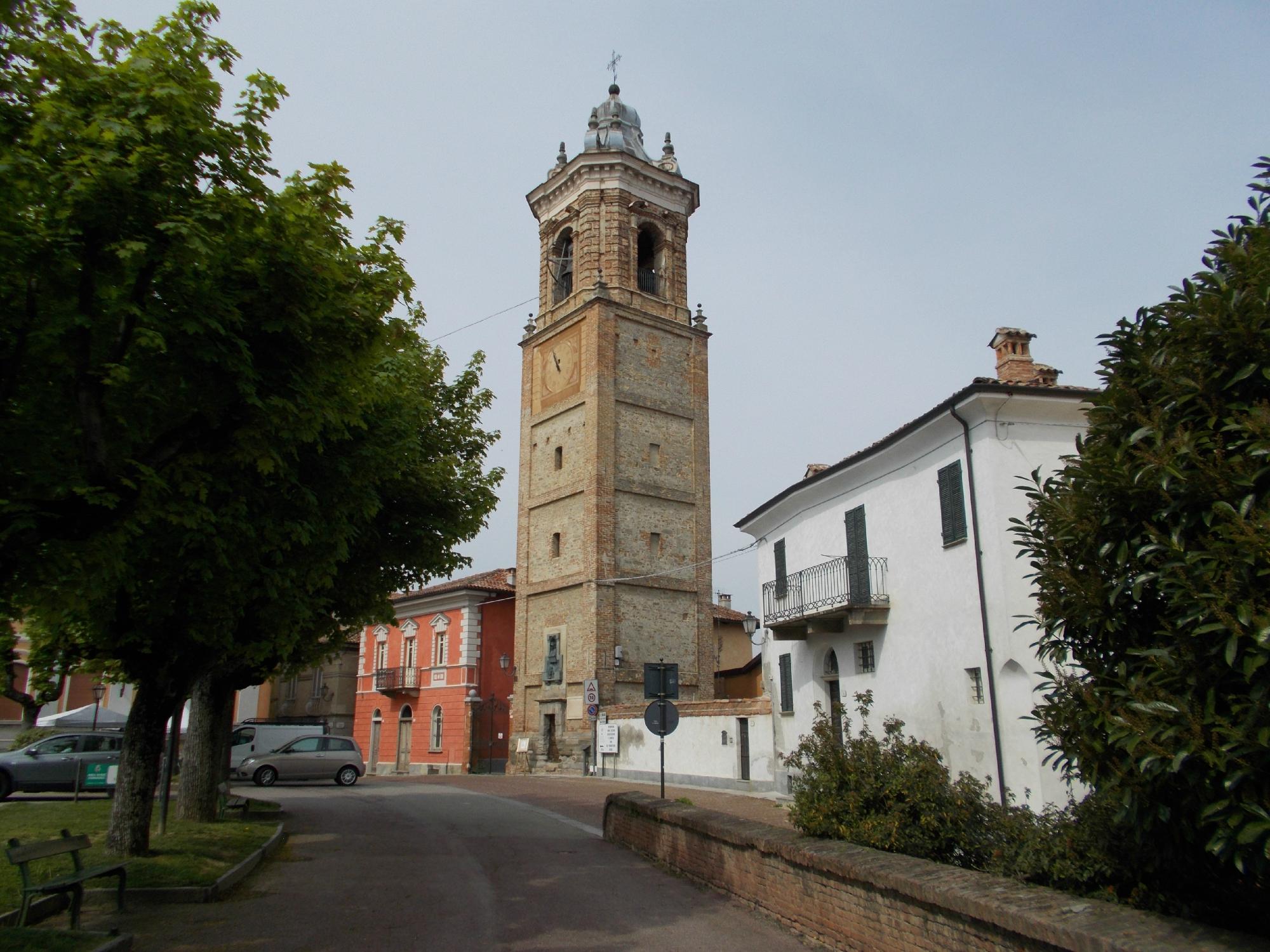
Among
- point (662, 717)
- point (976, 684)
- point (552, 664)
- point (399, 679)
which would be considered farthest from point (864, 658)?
point (399, 679)

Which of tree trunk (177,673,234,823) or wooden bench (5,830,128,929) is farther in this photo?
tree trunk (177,673,234,823)

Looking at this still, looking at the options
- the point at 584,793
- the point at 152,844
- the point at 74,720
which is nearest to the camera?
the point at 152,844

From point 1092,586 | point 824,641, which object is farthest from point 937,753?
point 824,641

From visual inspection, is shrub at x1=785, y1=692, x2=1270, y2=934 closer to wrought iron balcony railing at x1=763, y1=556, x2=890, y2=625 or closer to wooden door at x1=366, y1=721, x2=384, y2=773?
wrought iron balcony railing at x1=763, y1=556, x2=890, y2=625

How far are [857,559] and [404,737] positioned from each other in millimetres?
30978

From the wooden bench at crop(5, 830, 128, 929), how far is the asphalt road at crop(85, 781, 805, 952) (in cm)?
60

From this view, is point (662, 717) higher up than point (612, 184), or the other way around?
point (612, 184)

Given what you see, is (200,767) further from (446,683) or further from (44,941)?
(446,683)

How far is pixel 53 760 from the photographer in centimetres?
2184

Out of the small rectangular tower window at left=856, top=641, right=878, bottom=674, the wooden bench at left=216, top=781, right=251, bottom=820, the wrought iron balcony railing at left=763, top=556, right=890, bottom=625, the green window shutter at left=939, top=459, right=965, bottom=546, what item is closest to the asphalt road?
the wooden bench at left=216, top=781, right=251, bottom=820

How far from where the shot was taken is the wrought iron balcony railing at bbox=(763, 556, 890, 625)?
56.2 feet

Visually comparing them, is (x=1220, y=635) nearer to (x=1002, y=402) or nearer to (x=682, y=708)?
(x=1002, y=402)

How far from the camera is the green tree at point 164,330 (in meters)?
6.54

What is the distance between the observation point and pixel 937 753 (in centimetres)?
873
